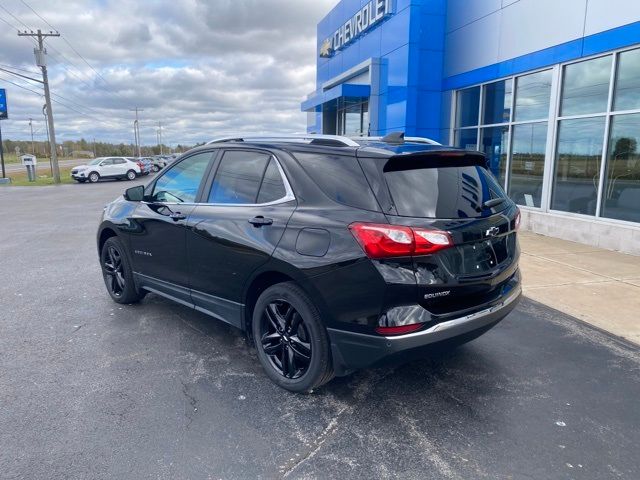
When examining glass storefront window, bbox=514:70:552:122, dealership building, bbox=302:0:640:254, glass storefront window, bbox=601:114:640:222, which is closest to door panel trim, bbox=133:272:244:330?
dealership building, bbox=302:0:640:254

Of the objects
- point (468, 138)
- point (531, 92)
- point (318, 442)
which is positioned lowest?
point (318, 442)

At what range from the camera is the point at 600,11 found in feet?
28.8

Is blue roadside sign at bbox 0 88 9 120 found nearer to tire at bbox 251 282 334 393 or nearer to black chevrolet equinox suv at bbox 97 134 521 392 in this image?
black chevrolet equinox suv at bbox 97 134 521 392

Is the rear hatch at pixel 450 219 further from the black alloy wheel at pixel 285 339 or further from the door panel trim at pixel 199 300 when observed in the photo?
the door panel trim at pixel 199 300

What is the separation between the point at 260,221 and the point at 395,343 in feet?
4.26

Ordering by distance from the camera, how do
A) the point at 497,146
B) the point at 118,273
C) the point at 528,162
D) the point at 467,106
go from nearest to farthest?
the point at 118,273 → the point at 528,162 → the point at 497,146 → the point at 467,106

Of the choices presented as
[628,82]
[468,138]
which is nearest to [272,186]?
[628,82]

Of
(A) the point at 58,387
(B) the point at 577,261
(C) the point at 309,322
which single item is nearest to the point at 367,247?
(C) the point at 309,322

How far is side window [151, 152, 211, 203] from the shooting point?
4.27m

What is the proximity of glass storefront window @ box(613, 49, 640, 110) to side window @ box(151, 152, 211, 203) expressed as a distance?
7.85m

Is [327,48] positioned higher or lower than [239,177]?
higher

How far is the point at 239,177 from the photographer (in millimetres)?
3857

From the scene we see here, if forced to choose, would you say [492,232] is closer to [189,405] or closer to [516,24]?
[189,405]

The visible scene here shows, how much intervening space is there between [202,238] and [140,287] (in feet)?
4.78
